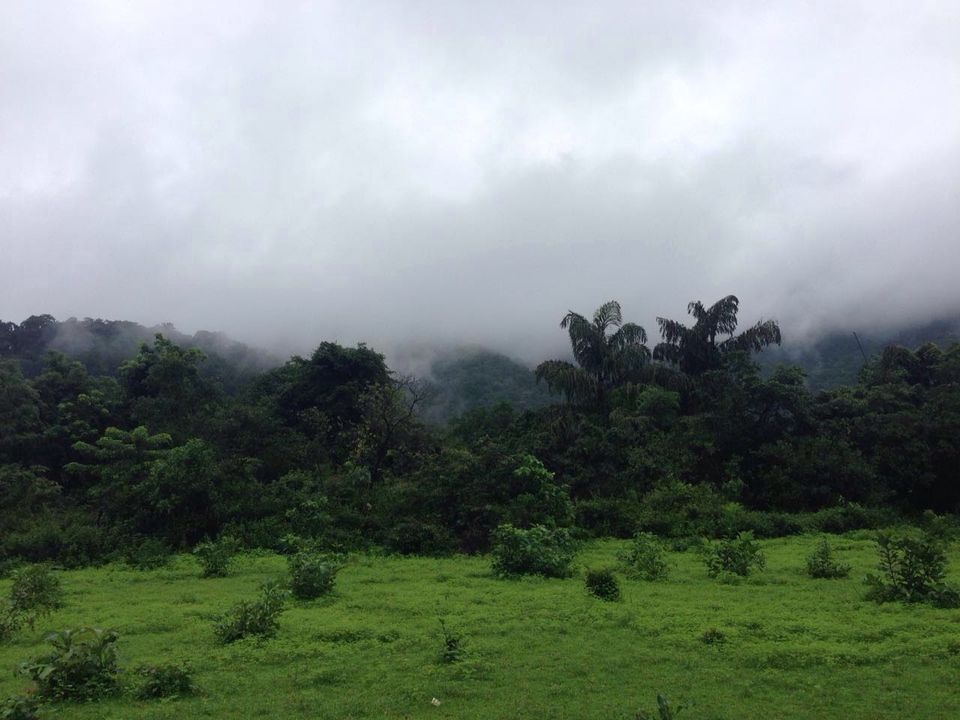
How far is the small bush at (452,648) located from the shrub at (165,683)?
3107mm

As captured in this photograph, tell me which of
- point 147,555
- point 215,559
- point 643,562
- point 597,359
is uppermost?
point 597,359

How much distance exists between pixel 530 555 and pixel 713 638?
250 inches

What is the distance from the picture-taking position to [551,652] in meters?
9.41

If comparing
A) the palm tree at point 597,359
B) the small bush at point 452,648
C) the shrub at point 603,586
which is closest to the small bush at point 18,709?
the small bush at point 452,648

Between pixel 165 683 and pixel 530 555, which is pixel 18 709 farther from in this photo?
pixel 530 555

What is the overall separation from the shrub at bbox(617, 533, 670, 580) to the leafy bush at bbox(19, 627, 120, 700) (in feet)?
33.2

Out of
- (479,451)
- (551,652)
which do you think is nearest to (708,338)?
(479,451)

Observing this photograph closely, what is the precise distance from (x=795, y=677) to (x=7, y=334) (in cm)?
5468

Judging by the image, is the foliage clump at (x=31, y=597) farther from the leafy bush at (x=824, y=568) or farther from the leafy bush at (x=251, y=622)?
the leafy bush at (x=824, y=568)

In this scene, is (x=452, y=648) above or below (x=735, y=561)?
below

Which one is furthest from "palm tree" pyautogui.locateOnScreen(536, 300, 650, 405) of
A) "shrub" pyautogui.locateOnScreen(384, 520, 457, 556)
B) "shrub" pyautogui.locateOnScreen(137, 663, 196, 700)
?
"shrub" pyautogui.locateOnScreen(137, 663, 196, 700)

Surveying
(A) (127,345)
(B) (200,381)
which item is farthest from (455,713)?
A: (A) (127,345)

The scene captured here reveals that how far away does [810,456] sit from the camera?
979 inches

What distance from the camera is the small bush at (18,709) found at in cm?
699
